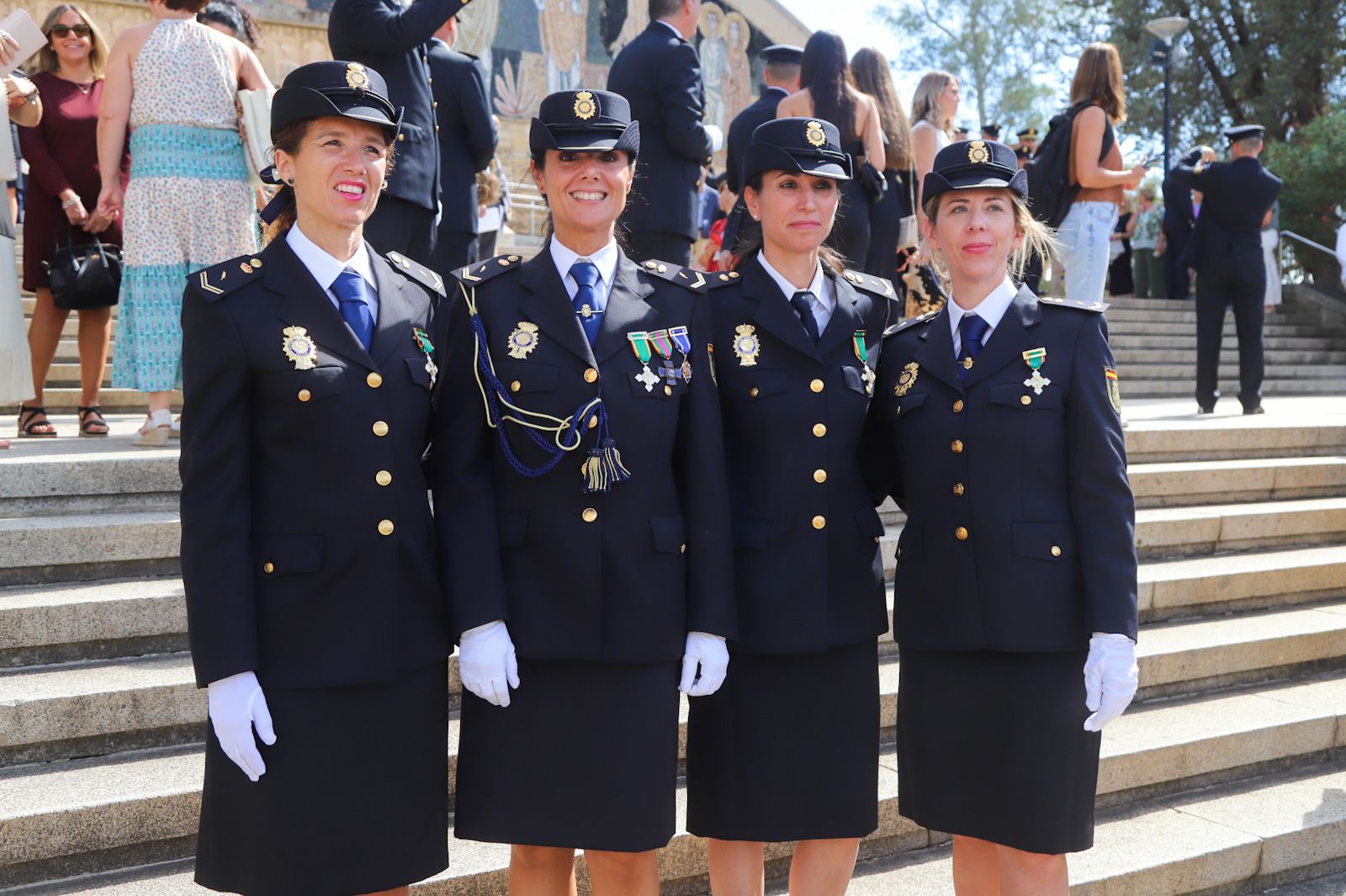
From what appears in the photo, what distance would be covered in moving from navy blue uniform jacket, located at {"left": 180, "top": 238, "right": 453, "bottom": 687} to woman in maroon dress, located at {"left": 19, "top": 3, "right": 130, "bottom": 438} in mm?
3613

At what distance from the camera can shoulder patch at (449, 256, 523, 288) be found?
2.92 metres

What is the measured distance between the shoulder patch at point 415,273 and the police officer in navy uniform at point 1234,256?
7560 millimetres

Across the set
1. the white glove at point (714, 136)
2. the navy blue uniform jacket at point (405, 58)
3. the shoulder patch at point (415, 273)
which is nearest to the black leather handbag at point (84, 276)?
the navy blue uniform jacket at point (405, 58)

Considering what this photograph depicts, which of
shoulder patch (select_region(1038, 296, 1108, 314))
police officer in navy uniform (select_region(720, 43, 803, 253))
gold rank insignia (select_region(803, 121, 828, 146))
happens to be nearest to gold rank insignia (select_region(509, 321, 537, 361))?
gold rank insignia (select_region(803, 121, 828, 146))

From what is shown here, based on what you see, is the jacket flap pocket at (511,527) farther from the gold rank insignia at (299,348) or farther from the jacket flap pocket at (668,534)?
the gold rank insignia at (299,348)

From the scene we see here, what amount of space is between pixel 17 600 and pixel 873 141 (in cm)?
414

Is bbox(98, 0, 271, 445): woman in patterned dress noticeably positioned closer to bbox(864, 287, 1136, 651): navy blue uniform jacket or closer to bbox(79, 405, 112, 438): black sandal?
bbox(79, 405, 112, 438): black sandal

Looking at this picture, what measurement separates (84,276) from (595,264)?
372 centimetres

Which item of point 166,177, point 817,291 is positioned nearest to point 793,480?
point 817,291

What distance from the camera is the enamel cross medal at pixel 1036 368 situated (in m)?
3.08

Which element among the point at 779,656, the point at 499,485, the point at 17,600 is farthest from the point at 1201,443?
the point at 17,600

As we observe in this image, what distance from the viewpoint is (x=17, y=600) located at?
3887 millimetres

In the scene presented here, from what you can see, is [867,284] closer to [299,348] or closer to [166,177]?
[299,348]

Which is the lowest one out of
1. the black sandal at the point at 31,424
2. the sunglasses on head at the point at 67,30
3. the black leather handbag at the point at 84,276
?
the black sandal at the point at 31,424
